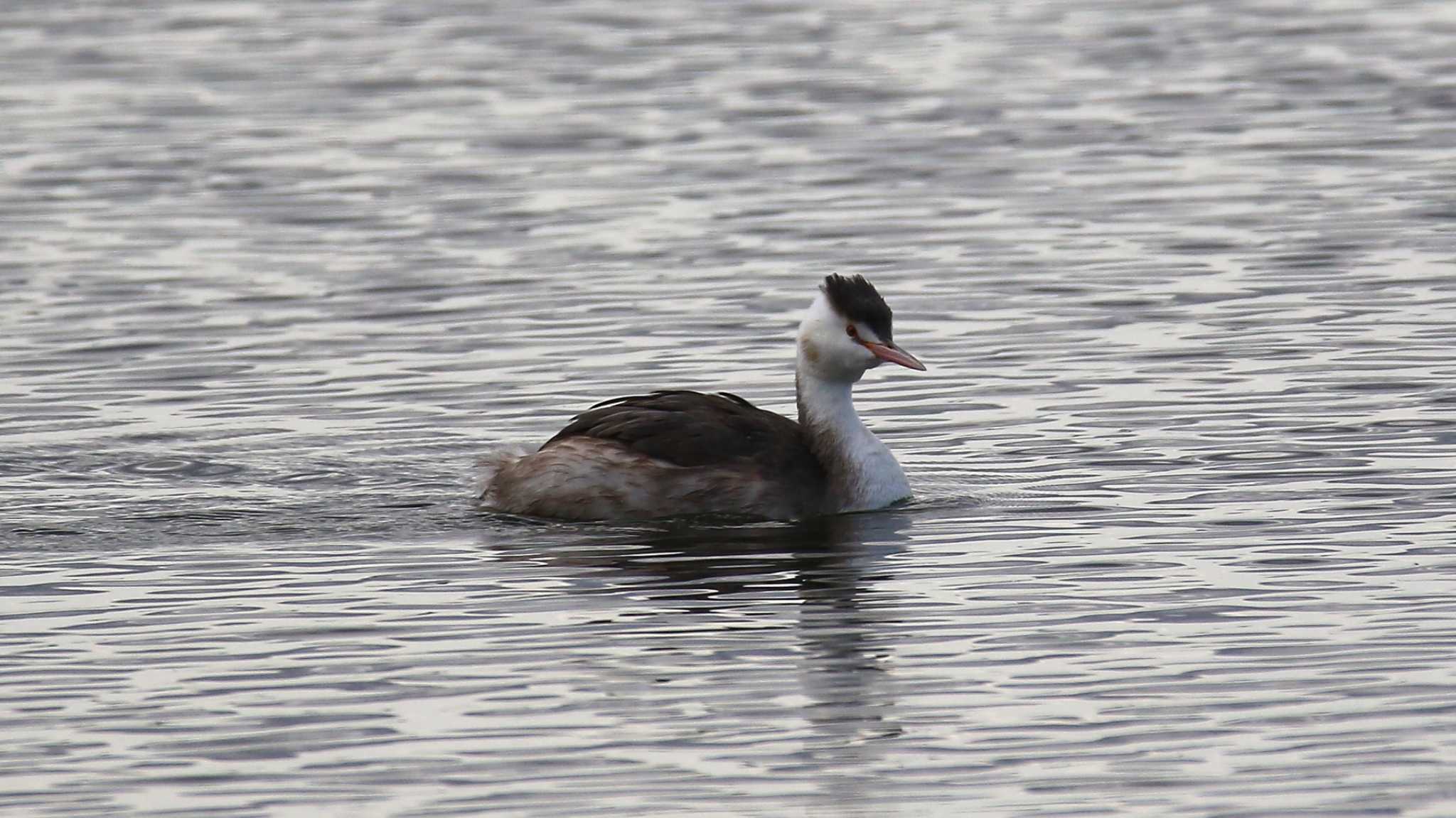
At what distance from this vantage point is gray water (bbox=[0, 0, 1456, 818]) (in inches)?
408

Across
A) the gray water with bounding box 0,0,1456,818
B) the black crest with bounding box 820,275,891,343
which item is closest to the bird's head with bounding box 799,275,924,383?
the black crest with bounding box 820,275,891,343

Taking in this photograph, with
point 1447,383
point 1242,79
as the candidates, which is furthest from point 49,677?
point 1242,79

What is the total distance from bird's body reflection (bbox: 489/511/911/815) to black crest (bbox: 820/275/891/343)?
98 cm

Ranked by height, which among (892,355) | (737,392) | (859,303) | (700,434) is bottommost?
(737,392)

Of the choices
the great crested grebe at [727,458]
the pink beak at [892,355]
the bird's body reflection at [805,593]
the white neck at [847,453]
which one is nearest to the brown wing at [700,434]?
the great crested grebe at [727,458]

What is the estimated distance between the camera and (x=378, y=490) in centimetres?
1516

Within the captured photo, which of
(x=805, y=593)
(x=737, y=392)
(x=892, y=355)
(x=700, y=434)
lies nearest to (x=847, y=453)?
(x=892, y=355)

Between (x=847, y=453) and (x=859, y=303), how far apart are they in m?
0.77

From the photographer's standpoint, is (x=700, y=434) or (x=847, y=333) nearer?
(x=700, y=434)

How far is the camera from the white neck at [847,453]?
14.7 meters

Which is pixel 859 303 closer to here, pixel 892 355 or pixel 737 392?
pixel 892 355

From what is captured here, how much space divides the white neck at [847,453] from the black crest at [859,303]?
15.3 inches

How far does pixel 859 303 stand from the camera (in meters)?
14.7

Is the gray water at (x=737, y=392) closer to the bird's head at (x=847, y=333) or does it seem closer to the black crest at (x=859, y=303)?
the bird's head at (x=847, y=333)
